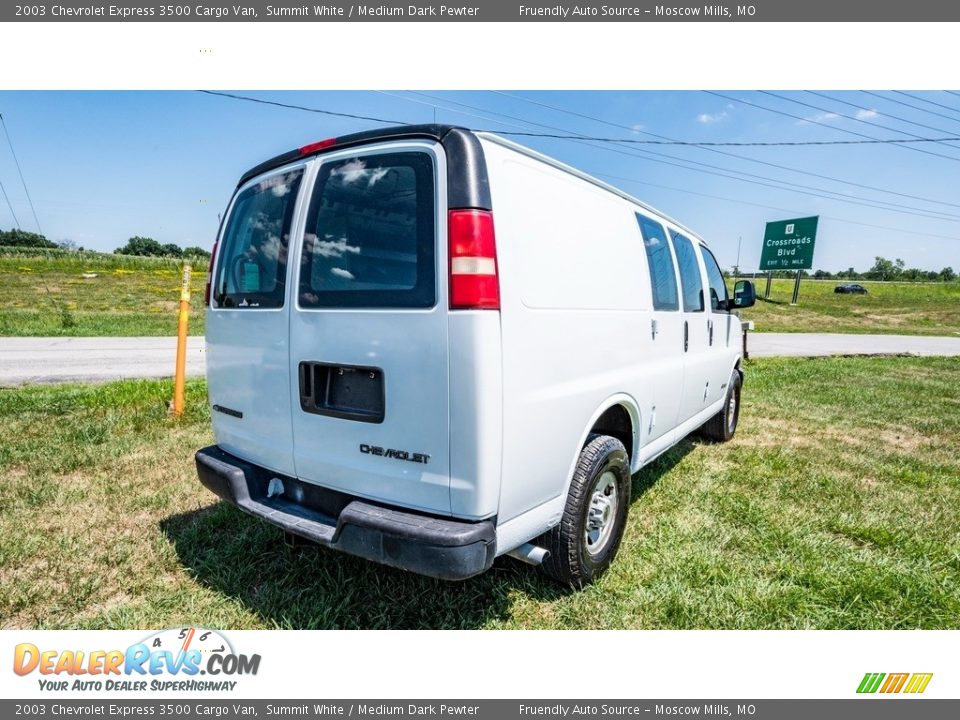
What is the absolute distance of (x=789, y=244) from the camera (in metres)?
34.9

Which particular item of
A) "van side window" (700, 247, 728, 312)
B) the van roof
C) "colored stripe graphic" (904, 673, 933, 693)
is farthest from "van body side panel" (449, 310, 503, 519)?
"van side window" (700, 247, 728, 312)

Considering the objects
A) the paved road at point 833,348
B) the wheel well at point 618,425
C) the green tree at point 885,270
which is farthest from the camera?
the green tree at point 885,270

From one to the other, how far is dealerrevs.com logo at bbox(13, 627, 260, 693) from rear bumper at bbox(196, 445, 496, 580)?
58 centimetres

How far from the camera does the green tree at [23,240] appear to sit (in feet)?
112

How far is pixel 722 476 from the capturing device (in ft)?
14.7

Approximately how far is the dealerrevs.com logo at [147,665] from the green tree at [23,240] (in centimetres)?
4335

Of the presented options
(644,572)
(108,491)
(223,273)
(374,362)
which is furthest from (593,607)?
(108,491)

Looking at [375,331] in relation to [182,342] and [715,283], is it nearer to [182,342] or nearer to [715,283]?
[715,283]

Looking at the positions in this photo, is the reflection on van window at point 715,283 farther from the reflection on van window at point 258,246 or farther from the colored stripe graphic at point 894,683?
the reflection on van window at point 258,246

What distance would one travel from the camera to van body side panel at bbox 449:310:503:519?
1.94 m

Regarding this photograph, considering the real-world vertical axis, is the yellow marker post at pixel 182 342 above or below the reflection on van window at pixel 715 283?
below

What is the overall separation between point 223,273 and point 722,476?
414cm

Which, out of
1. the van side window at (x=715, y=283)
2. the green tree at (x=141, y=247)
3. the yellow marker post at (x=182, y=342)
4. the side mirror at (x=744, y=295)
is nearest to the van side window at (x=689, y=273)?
the van side window at (x=715, y=283)

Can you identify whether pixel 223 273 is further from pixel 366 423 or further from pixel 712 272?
pixel 712 272
